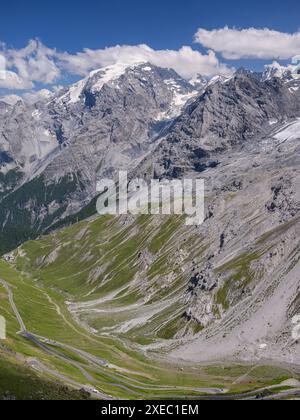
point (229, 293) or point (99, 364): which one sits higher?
point (229, 293)

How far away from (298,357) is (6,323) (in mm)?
101048

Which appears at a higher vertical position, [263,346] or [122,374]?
[263,346]

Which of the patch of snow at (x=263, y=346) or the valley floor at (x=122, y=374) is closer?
the valley floor at (x=122, y=374)

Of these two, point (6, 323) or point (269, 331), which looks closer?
point (269, 331)

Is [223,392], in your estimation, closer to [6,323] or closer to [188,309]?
[188,309]

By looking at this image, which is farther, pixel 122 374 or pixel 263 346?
pixel 263 346

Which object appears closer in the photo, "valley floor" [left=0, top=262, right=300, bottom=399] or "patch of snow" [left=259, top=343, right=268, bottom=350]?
"valley floor" [left=0, top=262, right=300, bottom=399]

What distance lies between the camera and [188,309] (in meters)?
197

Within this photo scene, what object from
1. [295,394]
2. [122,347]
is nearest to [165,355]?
[122,347]
